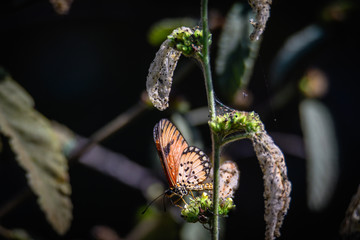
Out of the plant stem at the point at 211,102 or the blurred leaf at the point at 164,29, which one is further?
the blurred leaf at the point at 164,29

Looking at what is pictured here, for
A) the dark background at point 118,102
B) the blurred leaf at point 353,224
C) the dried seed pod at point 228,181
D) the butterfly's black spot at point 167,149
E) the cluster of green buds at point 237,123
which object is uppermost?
the cluster of green buds at point 237,123

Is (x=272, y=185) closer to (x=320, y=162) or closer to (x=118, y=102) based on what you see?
(x=320, y=162)

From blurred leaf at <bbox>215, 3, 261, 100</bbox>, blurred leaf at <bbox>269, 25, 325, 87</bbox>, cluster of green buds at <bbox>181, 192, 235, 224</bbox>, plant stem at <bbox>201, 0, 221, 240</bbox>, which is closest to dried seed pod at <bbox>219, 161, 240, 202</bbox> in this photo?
cluster of green buds at <bbox>181, 192, 235, 224</bbox>

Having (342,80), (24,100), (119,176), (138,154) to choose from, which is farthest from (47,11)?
(342,80)

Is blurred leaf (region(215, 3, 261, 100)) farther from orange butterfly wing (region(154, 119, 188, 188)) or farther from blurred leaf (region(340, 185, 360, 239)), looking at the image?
blurred leaf (region(340, 185, 360, 239))

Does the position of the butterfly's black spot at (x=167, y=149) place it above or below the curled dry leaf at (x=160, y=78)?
below

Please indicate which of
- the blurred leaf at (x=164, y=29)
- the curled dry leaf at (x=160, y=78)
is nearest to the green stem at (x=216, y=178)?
the curled dry leaf at (x=160, y=78)

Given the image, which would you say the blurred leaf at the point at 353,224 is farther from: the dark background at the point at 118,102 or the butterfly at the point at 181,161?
the dark background at the point at 118,102
